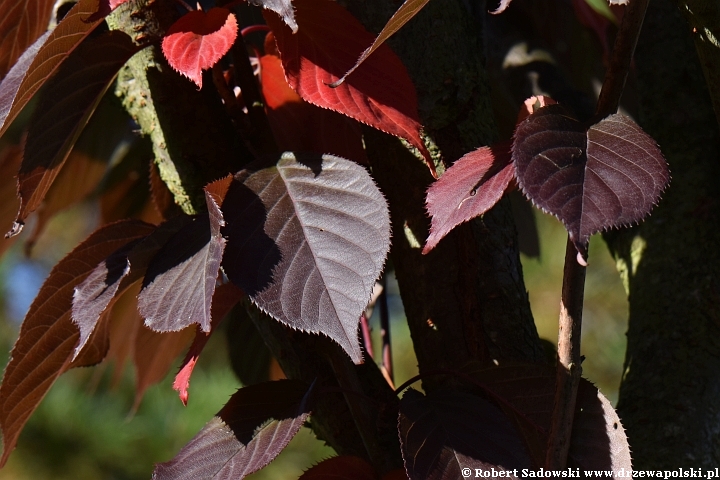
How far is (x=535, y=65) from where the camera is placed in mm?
788

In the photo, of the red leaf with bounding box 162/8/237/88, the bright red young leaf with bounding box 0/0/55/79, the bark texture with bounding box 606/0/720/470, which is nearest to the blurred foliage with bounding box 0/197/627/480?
the bark texture with bounding box 606/0/720/470

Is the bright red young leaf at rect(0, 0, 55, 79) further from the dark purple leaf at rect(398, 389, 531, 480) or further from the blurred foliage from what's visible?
the blurred foliage

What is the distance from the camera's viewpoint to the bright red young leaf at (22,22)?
56 centimetres

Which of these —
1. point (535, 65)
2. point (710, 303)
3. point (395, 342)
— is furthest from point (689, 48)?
point (395, 342)

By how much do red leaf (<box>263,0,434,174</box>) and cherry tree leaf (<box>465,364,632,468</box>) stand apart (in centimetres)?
15

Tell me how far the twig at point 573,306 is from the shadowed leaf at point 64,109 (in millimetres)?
305

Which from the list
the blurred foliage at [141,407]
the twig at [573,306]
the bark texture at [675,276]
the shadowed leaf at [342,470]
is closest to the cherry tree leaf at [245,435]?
the shadowed leaf at [342,470]

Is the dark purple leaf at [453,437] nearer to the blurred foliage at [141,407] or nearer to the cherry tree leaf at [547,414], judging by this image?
the cherry tree leaf at [547,414]

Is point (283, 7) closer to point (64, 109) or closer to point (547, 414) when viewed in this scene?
point (64, 109)

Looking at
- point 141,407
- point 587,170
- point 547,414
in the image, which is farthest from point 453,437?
point 141,407

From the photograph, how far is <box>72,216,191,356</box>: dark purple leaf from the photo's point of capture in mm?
394

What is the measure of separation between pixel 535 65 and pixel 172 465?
59 centimetres

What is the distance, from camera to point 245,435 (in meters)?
0.42

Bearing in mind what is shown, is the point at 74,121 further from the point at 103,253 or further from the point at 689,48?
the point at 689,48
